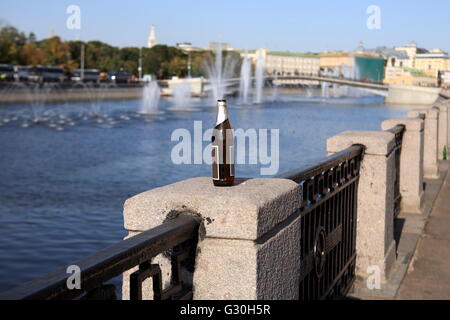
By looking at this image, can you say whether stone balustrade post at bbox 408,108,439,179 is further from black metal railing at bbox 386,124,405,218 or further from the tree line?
the tree line

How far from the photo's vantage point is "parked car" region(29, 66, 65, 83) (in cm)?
8381

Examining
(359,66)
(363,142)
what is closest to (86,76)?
(359,66)

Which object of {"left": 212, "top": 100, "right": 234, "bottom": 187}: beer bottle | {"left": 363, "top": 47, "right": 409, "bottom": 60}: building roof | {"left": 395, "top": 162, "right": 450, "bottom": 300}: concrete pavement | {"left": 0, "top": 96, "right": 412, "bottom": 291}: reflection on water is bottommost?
{"left": 0, "top": 96, "right": 412, "bottom": 291}: reflection on water

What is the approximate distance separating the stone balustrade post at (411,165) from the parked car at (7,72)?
244ft

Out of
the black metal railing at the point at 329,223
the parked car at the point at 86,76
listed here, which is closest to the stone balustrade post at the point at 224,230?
the black metal railing at the point at 329,223

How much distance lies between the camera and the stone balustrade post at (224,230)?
244cm

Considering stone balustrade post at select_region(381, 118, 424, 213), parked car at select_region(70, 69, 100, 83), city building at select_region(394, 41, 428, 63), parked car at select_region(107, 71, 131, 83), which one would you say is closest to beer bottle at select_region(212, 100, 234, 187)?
stone balustrade post at select_region(381, 118, 424, 213)

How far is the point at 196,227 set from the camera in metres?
2.50

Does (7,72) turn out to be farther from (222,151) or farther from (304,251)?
(222,151)

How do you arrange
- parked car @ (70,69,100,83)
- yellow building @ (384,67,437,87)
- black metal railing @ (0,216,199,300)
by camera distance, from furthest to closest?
yellow building @ (384,67,437,87) → parked car @ (70,69,100,83) → black metal railing @ (0,216,199,300)

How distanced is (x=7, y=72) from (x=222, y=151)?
275 ft

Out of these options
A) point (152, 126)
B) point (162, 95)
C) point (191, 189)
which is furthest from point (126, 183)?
point (162, 95)

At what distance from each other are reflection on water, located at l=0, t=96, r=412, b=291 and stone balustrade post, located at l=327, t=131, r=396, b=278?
251 inches

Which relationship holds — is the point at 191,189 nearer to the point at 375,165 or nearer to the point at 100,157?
the point at 375,165
